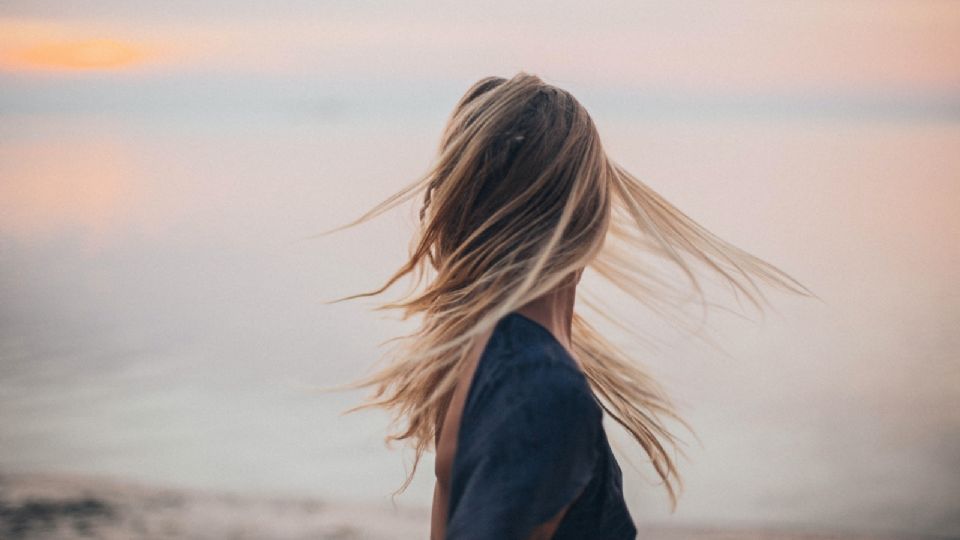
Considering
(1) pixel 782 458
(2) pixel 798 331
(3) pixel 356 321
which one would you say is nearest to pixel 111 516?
(1) pixel 782 458

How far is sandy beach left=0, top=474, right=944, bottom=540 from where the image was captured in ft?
16.8

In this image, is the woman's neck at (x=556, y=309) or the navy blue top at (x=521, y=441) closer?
the navy blue top at (x=521, y=441)

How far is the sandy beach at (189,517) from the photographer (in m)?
5.12

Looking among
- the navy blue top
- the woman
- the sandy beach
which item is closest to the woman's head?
the woman

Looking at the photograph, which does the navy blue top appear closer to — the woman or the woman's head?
the woman

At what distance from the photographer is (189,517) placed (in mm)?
5402

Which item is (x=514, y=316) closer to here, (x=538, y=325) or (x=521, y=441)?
(x=538, y=325)

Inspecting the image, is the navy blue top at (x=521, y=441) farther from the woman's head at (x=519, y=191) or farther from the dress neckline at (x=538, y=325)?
the woman's head at (x=519, y=191)

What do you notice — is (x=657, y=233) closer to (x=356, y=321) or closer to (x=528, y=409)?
(x=528, y=409)

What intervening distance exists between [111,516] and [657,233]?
443 centimetres

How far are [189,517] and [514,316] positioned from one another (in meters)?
4.55

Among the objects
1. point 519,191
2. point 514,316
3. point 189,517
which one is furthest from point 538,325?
point 189,517

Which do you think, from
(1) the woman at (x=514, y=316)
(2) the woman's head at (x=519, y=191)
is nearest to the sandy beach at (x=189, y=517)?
(1) the woman at (x=514, y=316)

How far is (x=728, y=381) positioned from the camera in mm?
8734
